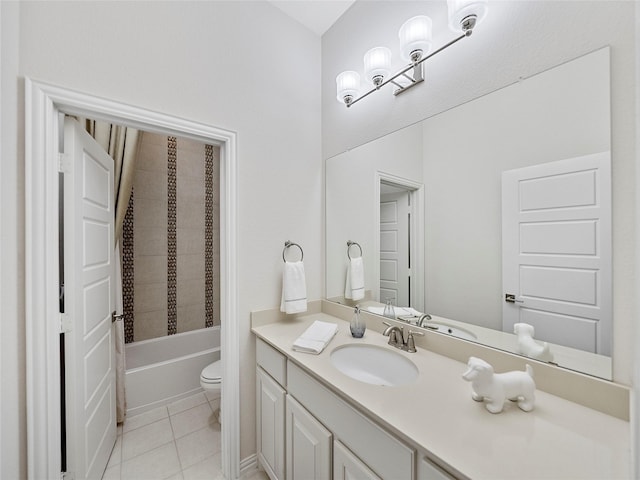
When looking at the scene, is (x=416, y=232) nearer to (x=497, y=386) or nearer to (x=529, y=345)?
(x=529, y=345)

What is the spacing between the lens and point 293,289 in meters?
1.58

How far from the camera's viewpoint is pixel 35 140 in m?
0.98

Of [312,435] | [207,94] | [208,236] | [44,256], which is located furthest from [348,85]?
[208,236]

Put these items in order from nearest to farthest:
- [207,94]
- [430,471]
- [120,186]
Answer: [430,471] < [207,94] < [120,186]

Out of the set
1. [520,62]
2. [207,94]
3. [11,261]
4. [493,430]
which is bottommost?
[493,430]

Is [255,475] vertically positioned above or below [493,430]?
below

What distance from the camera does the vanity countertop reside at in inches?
23.0

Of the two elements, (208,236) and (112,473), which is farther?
(208,236)

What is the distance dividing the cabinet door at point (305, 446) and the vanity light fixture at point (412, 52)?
5.18ft

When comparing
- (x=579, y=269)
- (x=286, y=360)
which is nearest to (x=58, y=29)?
(x=286, y=360)

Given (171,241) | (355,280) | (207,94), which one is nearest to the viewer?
(207,94)

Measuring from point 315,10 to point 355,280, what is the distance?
1.74m

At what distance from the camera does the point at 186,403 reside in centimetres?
212

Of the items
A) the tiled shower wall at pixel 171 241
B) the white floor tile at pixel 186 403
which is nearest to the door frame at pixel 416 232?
the white floor tile at pixel 186 403
